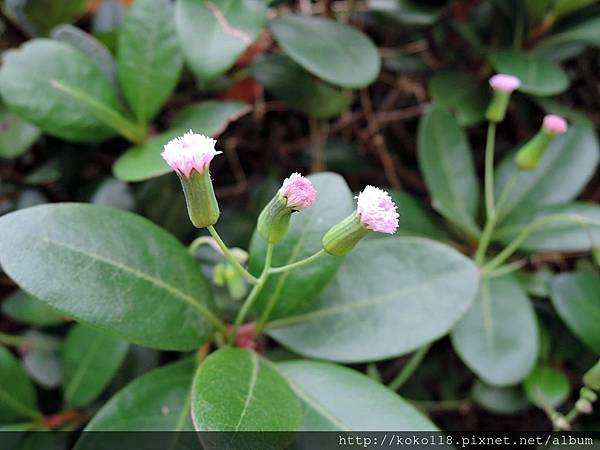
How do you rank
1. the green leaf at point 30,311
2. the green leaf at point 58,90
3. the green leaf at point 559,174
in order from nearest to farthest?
the green leaf at point 58,90
the green leaf at point 30,311
the green leaf at point 559,174

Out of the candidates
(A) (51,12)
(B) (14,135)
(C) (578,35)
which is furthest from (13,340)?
(C) (578,35)

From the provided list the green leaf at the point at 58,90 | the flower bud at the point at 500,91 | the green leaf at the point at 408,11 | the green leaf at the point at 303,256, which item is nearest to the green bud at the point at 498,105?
the flower bud at the point at 500,91

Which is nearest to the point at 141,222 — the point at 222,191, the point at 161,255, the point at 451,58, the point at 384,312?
the point at 161,255

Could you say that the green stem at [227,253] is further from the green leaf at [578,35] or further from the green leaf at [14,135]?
the green leaf at [578,35]

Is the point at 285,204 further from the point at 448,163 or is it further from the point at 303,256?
the point at 448,163

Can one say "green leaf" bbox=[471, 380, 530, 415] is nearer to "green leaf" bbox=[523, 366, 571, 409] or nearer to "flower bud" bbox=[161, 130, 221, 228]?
"green leaf" bbox=[523, 366, 571, 409]

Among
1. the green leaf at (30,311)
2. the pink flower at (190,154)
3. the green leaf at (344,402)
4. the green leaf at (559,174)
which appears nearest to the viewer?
the pink flower at (190,154)

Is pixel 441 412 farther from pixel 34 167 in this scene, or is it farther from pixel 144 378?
pixel 34 167
